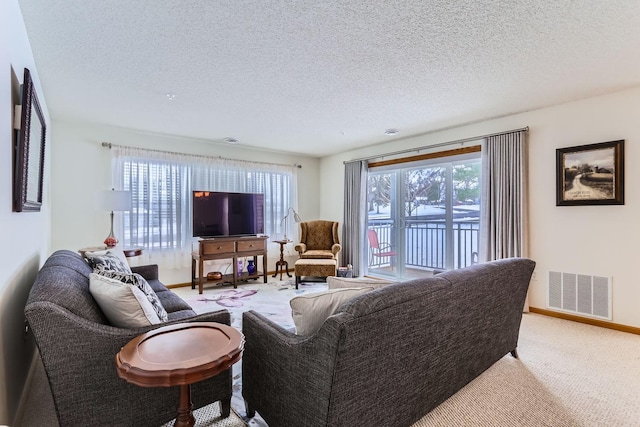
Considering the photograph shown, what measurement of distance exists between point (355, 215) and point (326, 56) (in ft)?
11.4

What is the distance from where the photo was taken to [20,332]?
1.80 meters

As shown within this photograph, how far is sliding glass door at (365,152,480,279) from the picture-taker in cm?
438

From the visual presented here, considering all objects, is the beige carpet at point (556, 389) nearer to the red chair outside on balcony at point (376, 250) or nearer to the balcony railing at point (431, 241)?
the balcony railing at point (431, 241)

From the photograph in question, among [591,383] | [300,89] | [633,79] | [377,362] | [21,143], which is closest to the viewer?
[377,362]

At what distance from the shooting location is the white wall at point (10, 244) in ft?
4.56

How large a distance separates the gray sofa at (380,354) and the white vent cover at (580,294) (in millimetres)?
2021

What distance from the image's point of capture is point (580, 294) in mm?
3271

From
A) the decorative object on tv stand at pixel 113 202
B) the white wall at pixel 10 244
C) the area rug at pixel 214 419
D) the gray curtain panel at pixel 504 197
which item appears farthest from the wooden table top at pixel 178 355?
the gray curtain panel at pixel 504 197

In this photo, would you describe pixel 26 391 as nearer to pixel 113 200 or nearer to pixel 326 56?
pixel 113 200

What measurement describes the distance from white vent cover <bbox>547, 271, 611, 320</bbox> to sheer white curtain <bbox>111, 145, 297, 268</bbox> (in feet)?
15.0

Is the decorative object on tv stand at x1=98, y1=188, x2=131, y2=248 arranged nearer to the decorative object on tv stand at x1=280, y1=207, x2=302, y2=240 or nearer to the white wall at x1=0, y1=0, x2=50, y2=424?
the white wall at x1=0, y1=0, x2=50, y2=424

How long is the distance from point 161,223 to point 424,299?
429 centimetres

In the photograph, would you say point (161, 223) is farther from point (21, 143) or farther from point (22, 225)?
point (21, 143)

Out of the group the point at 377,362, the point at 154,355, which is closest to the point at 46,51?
the point at 154,355
